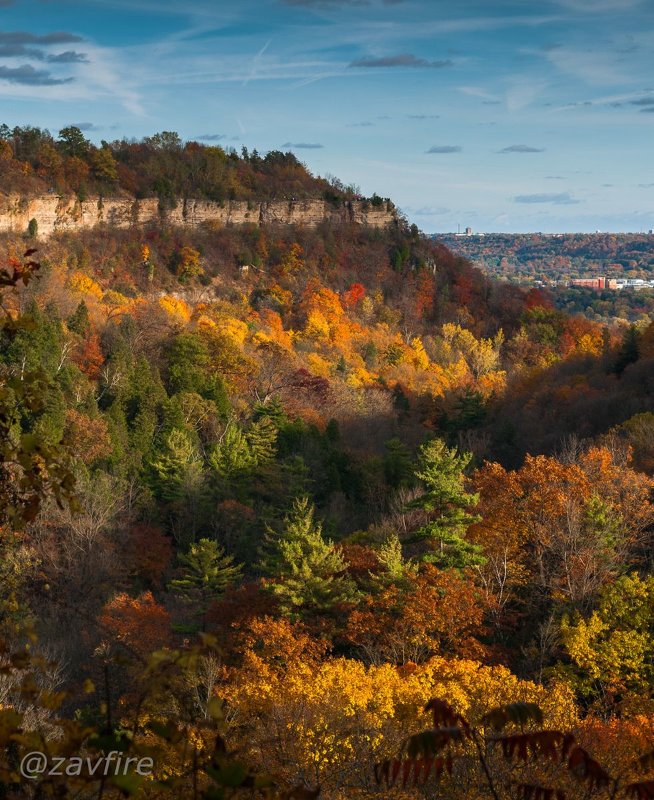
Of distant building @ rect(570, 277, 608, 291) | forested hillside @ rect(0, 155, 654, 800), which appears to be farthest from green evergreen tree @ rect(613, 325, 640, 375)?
distant building @ rect(570, 277, 608, 291)

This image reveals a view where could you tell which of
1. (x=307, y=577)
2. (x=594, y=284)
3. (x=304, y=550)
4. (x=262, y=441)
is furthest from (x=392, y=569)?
(x=594, y=284)

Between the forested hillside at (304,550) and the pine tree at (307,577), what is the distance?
0.07 meters

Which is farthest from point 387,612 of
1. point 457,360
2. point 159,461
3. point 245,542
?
point 457,360

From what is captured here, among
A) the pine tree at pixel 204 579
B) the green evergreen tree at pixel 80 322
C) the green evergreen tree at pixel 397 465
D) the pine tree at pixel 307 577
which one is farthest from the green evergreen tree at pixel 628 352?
the pine tree at pixel 307 577

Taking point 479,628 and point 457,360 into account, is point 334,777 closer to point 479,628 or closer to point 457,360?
point 479,628

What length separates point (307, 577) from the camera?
22.4 meters

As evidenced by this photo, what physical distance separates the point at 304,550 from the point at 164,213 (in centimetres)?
7075

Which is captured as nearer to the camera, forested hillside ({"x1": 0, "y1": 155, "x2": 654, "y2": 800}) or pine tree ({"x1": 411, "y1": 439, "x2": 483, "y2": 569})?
forested hillside ({"x1": 0, "y1": 155, "x2": 654, "y2": 800})

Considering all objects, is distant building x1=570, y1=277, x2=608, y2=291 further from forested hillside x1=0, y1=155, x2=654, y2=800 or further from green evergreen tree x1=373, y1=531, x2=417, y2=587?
green evergreen tree x1=373, y1=531, x2=417, y2=587

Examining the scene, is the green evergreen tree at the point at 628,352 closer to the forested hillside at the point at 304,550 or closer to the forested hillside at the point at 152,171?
the forested hillside at the point at 304,550

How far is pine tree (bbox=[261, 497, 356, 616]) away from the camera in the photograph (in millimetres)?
22203

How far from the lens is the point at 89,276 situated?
73.8 metres

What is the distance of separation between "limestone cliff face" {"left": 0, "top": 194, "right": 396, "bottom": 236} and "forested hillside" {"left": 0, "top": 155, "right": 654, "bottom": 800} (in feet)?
28.6

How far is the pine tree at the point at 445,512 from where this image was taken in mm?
23406
